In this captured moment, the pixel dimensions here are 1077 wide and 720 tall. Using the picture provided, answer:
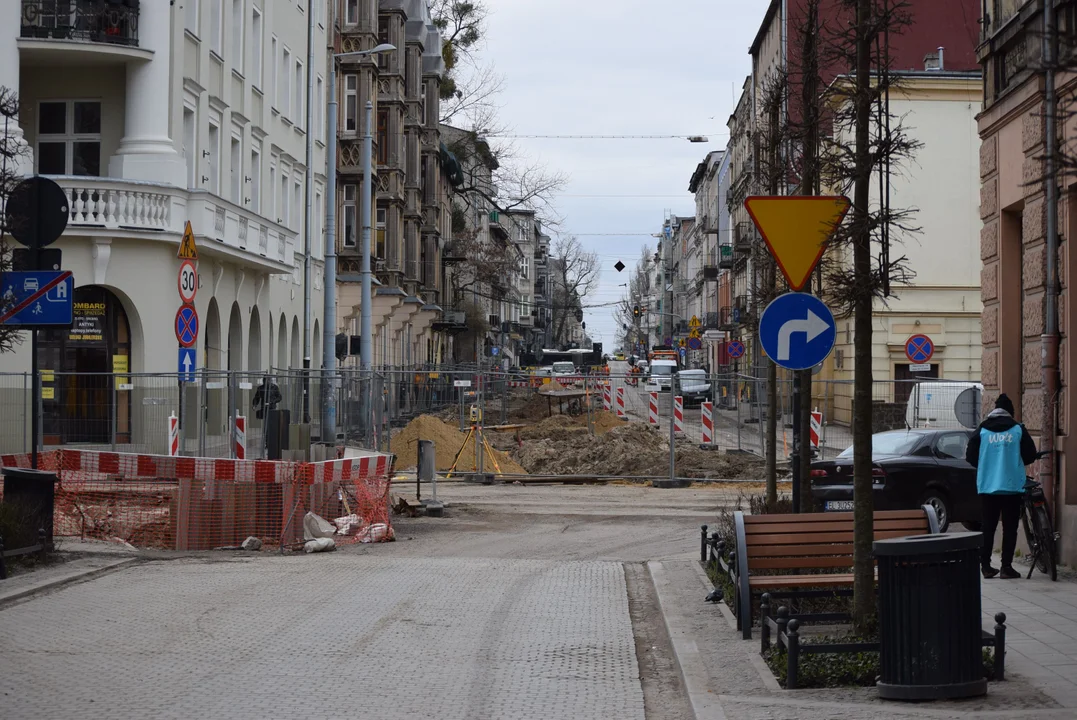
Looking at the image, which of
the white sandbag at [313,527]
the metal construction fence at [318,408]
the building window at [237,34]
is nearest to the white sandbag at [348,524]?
the white sandbag at [313,527]

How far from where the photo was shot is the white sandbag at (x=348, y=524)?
17141mm

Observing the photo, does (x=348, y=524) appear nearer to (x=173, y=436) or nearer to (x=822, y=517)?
(x=173, y=436)

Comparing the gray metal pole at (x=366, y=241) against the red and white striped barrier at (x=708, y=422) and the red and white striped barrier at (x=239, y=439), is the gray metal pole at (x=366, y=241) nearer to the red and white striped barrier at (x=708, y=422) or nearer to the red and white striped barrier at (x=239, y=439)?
the red and white striped barrier at (x=708, y=422)

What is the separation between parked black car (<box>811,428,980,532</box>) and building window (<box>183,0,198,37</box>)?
18.2 metres

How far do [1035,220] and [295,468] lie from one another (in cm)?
856

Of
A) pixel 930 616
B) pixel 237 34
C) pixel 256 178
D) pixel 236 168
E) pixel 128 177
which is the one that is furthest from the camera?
pixel 256 178

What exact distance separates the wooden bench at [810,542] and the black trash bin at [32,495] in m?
7.19

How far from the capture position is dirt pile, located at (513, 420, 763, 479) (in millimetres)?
28484

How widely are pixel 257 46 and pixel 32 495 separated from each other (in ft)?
82.3

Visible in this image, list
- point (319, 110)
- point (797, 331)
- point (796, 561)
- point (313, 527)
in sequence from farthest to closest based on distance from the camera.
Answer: point (319, 110) < point (313, 527) < point (796, 561) < point (797, 331)

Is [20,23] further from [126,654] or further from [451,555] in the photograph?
[126,654]

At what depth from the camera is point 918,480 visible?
736 inches

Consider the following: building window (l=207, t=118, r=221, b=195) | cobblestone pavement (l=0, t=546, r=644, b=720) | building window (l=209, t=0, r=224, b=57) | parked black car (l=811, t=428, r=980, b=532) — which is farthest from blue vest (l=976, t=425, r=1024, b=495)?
building window (l=209, t=0, r=224, b=57)

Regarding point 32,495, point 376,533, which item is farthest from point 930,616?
point 376,533
